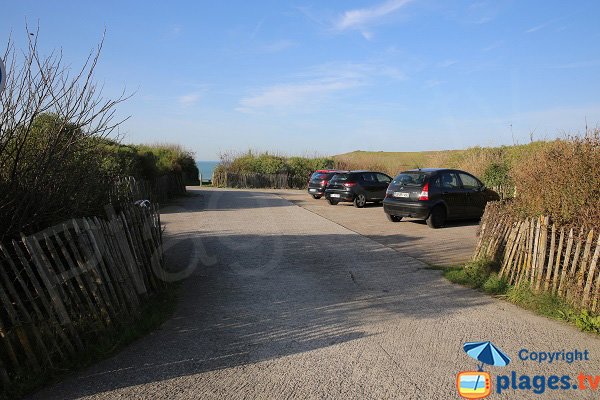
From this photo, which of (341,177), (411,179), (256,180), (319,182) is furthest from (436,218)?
(256,180)

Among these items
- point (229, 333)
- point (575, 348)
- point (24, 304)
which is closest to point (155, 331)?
point (229, 333)

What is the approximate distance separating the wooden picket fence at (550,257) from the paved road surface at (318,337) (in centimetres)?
48

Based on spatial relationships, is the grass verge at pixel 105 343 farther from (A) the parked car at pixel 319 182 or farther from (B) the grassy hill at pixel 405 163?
(B) the grassy hill at pixel 405 163

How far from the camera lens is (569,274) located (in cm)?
568

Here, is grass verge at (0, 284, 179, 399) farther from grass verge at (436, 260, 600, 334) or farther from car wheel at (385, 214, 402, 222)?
car wheel at (385, 214, 402, 222)

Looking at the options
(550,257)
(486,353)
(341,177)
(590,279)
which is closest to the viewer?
(486,353)

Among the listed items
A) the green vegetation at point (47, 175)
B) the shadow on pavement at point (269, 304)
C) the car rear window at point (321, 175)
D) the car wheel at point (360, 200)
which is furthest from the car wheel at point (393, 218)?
the car rear window at point (321, 175)

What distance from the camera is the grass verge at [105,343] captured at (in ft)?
12.8

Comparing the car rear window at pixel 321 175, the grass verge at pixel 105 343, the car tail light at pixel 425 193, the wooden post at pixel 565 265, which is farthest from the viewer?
the car rear window at pixel 321 175

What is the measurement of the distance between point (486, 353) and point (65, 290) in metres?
4.23

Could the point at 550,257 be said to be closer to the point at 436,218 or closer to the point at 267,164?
the point at 436,218

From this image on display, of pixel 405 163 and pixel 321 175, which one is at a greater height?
pixel 405 163

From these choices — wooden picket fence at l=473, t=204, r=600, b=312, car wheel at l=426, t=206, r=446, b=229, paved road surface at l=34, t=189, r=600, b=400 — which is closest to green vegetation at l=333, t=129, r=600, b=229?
wooden picket fence at l=473, t=204, r=600, b=312

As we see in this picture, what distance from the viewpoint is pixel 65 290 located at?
473 centimetres
